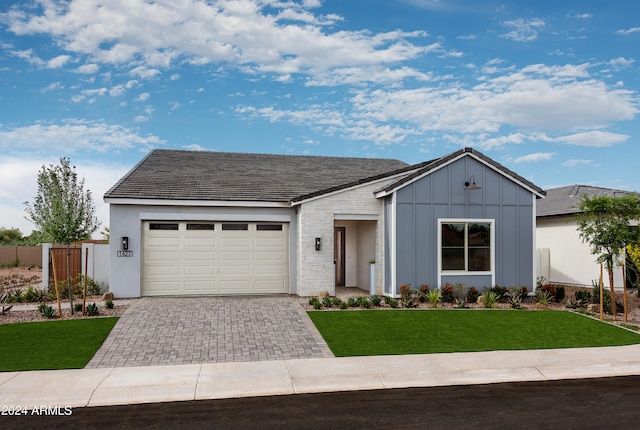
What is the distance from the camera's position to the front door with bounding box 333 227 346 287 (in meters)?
18.7

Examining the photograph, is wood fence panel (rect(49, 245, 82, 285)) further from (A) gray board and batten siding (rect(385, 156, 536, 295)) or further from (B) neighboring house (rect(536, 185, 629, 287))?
(B) neighboring house (rect(536, 185, 629, 287))

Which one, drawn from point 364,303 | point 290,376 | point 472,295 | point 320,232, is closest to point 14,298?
point 320,232

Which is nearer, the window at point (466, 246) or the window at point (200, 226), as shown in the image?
the window at point (466, 246)

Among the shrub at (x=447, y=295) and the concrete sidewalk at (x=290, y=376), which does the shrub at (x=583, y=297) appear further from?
the concrete sidewalk at (x=290, y=376)

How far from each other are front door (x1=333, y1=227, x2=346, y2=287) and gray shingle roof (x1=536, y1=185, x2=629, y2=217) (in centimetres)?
898

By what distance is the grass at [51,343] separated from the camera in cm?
889

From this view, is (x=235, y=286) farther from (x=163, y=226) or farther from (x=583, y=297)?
(x=583, y=297)

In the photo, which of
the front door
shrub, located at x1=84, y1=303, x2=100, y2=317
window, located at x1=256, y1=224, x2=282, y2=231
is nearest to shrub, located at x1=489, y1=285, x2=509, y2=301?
the front door

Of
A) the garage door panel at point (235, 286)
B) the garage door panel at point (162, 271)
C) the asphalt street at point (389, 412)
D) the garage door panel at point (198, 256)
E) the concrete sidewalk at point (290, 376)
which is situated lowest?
the asphalt street at point (389, 412)

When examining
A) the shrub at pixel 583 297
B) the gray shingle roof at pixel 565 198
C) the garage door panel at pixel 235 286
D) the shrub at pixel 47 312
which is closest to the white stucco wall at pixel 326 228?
the garage door panel at pixel 235 286

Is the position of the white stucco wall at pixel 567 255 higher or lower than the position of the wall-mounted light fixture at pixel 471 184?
lower

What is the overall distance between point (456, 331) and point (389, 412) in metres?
5.29

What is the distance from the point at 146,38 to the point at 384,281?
1066 cm

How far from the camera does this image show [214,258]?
52.9 feet
